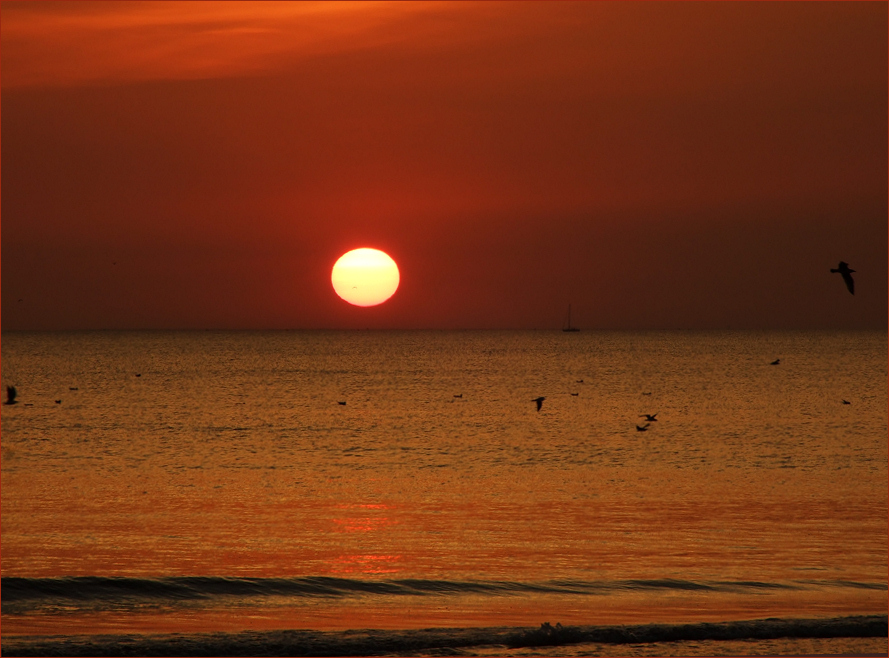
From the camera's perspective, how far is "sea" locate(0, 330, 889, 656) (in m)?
17.0

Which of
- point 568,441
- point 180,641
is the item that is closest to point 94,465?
point 568,441

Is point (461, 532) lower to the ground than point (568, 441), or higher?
lower

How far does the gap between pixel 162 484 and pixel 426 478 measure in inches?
378

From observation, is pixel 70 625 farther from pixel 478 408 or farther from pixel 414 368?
pixel 414 368

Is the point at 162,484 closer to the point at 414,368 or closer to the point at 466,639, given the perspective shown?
the point at 466,639

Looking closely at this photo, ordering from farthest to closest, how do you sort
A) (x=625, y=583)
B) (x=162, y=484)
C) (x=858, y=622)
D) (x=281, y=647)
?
1. (x=162, y=484)
2. (x=625, y=583)
3. (x=858, y=622)
4. (x=281, y=647)

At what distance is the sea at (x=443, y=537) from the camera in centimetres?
1703

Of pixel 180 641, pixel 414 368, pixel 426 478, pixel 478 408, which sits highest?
pixel 414 368

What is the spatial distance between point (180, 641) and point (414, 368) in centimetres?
13439

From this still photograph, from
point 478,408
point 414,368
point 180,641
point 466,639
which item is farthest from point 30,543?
point 414,368

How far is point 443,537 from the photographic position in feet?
86.0

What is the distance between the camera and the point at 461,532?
2698cm

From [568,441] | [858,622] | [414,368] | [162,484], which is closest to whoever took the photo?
[858,622]

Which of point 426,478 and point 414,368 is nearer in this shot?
point 426,478
